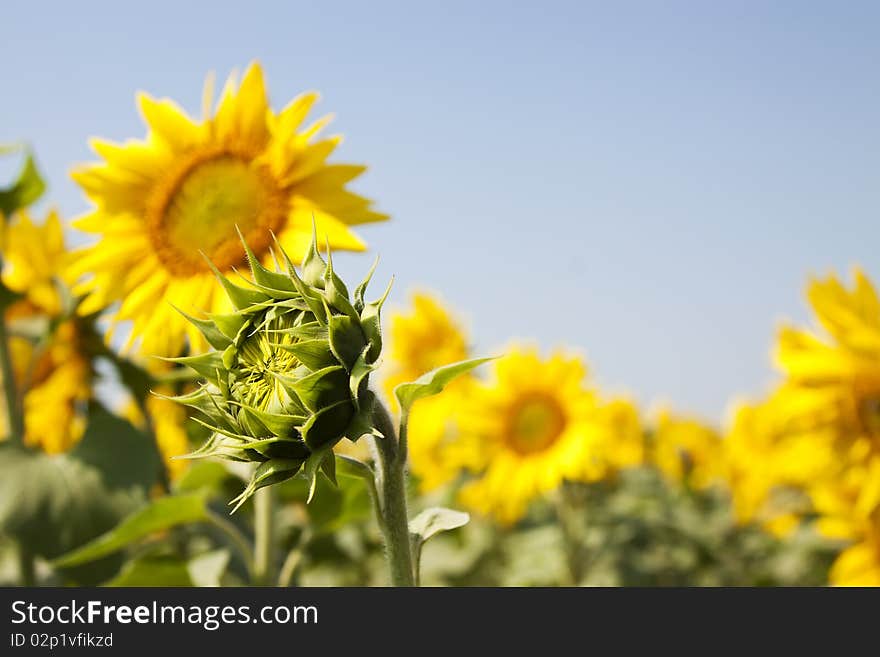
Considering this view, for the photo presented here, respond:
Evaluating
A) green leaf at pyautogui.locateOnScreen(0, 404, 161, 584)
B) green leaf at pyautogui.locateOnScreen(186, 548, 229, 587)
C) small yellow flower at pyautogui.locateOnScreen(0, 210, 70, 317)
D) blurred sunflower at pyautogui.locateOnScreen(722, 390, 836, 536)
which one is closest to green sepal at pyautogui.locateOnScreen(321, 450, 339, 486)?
green leaf at pyautogui.locateOnScreen(186, 548, 229, 587)

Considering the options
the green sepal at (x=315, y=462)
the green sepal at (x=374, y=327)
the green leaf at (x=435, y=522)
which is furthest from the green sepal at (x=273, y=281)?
the green leaf at (x=435, y=522)

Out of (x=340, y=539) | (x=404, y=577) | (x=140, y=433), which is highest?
(x=340, y=539)

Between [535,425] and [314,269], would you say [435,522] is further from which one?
[535,425]

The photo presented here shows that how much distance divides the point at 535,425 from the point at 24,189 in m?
2.70

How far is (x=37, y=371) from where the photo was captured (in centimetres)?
357

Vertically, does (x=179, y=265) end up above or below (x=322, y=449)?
above

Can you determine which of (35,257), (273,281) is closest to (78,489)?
(35,257)

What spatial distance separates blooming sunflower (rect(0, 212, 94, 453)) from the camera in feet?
10.7

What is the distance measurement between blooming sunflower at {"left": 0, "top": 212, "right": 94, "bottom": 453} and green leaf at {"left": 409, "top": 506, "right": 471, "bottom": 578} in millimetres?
2081

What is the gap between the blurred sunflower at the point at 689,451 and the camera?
6.91 meters

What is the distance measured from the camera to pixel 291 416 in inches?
48.2

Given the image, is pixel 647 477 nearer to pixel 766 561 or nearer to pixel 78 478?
pixel 766 561
